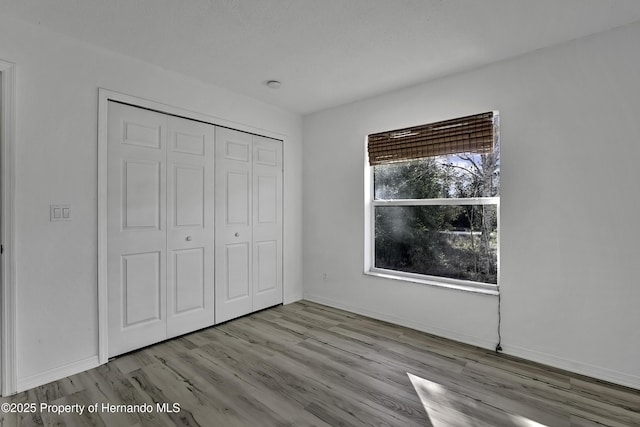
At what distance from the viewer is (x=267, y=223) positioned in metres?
3.80

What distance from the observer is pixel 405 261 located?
11.2 feet

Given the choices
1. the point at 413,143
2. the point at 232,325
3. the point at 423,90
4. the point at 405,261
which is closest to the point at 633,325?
the point at 405,261

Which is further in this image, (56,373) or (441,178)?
(441,178)

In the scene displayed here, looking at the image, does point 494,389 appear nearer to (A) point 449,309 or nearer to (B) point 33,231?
(A) point 449,309

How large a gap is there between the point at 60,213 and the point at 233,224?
59.1 inches

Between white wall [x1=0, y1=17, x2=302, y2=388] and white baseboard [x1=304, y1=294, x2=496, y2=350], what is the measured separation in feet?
7.80

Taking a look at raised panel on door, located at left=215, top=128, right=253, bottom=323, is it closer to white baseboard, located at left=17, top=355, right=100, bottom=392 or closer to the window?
white baseboard, located at left=17, top=355, right=100, bottom=392

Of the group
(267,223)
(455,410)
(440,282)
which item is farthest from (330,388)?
(267,223)

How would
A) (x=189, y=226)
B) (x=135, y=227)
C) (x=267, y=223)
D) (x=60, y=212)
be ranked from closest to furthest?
(x=60, y=212)
(x=135, y=227)
(x=189, y=226)
(x=267, y=223)

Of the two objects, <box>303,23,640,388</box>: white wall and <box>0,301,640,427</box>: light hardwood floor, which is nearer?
<box>0,301,640,427</box>: light hardwood floor

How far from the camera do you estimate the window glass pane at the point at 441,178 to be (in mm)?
2842

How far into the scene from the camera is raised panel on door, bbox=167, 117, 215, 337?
291 cm

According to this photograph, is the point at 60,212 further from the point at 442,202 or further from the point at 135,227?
the point at 442,202

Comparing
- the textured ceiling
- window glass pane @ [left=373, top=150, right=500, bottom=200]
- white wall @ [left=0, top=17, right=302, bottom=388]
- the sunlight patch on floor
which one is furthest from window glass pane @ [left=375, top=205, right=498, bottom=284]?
white wall @ [left=0, top=17, right=302, bottom=388]
